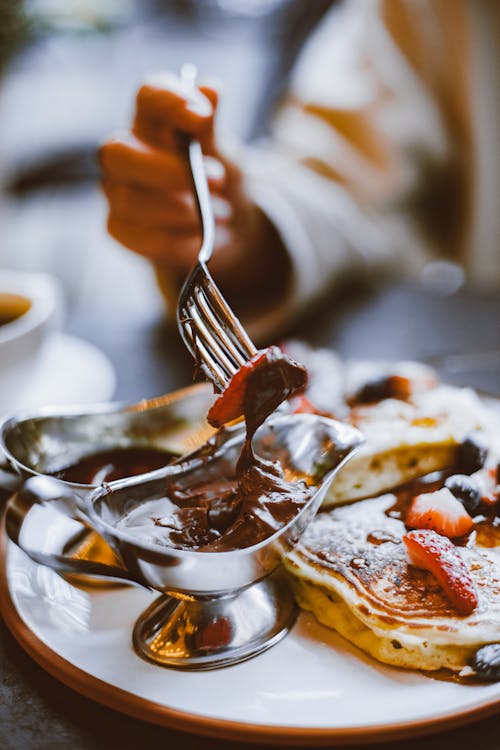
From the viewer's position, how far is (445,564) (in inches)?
32.5

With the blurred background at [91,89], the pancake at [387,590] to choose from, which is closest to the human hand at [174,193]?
the pancake at [387,590]

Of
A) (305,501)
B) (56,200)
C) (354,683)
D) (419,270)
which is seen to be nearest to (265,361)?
(305,501)

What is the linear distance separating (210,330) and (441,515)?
1.17 feet

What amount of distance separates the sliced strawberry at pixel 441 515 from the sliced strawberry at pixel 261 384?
0.73ft

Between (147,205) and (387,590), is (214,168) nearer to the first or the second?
(147,205)

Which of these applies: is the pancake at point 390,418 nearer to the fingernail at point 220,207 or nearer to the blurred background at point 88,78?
the fingernail at point 220,207

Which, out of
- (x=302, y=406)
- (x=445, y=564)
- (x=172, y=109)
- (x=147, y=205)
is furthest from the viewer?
(x=147, y=205)

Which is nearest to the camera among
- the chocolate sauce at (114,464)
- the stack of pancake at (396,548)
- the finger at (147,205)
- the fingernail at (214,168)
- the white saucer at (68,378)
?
the stack of pancake at (396,548)

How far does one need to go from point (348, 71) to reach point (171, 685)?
2223 millimetres

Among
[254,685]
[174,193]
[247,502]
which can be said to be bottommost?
[254,685]

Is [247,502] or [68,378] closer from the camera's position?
[247,502]

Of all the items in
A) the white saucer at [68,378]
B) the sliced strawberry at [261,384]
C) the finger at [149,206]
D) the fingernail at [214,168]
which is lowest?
the white saucer at [68,378]

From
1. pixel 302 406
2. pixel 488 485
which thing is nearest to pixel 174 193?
pixel 302 406

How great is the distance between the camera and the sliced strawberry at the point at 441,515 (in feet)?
2.98
